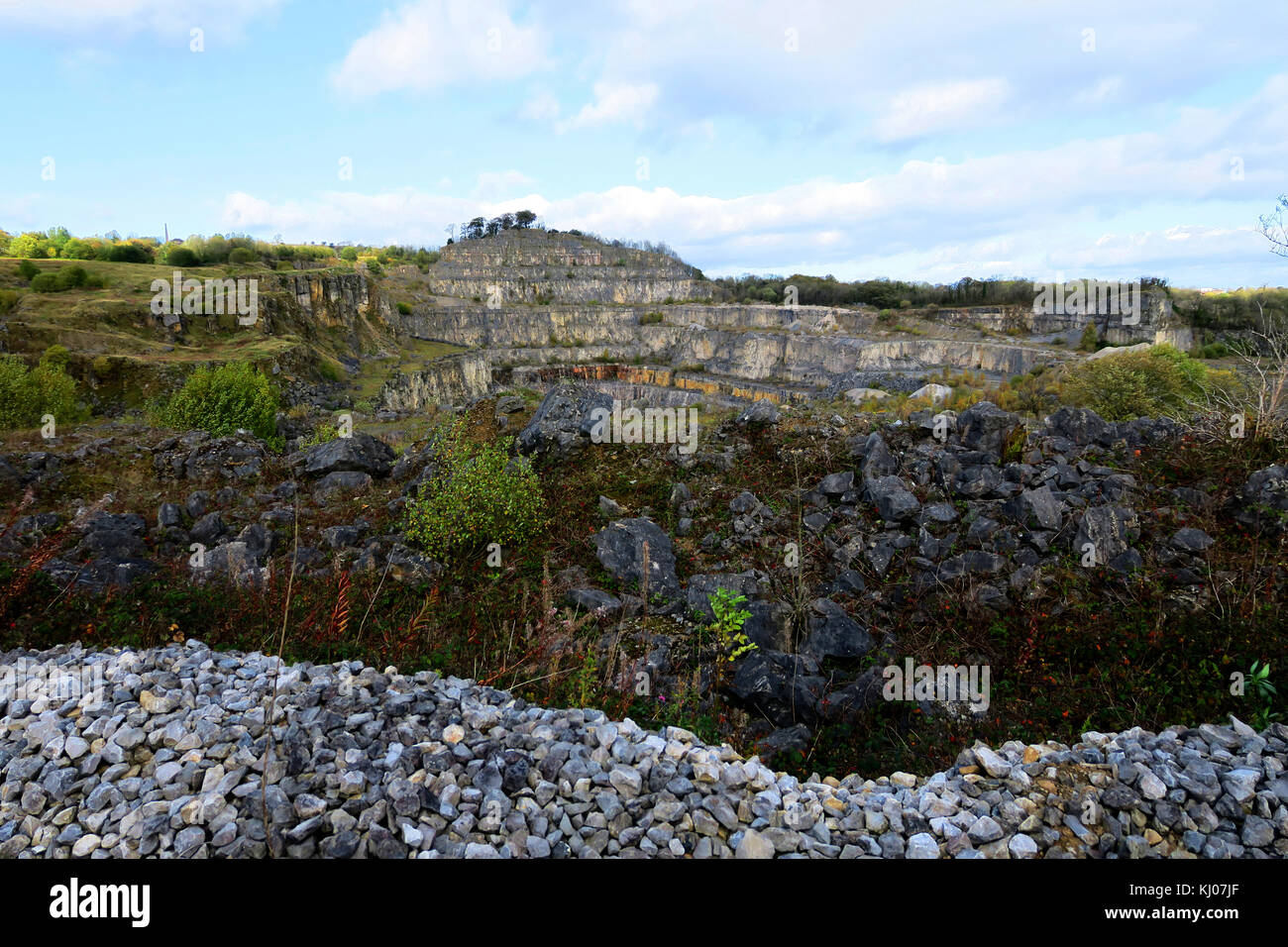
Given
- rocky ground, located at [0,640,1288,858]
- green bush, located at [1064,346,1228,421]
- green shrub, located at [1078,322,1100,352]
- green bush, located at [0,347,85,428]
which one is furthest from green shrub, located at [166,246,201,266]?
green shrub, located at [1078,322,1100,352]

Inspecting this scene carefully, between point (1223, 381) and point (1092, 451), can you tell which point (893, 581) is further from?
point (1223, 381)

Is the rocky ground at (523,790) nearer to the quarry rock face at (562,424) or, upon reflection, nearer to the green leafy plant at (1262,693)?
the green leafy plant at (1262,693)

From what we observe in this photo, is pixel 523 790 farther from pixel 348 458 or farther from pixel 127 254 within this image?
pixel 127 254

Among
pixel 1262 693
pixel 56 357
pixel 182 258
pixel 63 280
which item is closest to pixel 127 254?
pixel 182 258

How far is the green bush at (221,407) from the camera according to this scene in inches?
787

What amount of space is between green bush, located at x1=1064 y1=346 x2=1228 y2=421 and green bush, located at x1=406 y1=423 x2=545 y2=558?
13165 millimetres

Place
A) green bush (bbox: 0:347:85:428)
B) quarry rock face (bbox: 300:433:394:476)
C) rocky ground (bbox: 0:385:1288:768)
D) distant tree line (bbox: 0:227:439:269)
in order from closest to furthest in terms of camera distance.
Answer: rocky ground (bbox: 0:385:1288:768) → quarry rock face (bbox: 300:433:394:476) → green bush (bbox: 0:347:85:428) → distant tree line (bbox: 0:227:439:269)

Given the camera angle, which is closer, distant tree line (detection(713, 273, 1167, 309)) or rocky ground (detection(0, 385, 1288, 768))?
rocky ground (detection(0, 385, 1288, 768))

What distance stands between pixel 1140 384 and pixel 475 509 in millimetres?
16385

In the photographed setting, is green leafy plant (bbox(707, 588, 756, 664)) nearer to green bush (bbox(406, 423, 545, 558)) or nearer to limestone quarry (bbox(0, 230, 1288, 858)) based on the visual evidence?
limestone quarry (bbox(0, 230, 1288, 858))

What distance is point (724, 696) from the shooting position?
6.14 meters

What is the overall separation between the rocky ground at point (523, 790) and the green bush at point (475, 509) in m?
3.51

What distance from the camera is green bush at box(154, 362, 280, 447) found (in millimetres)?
20000
